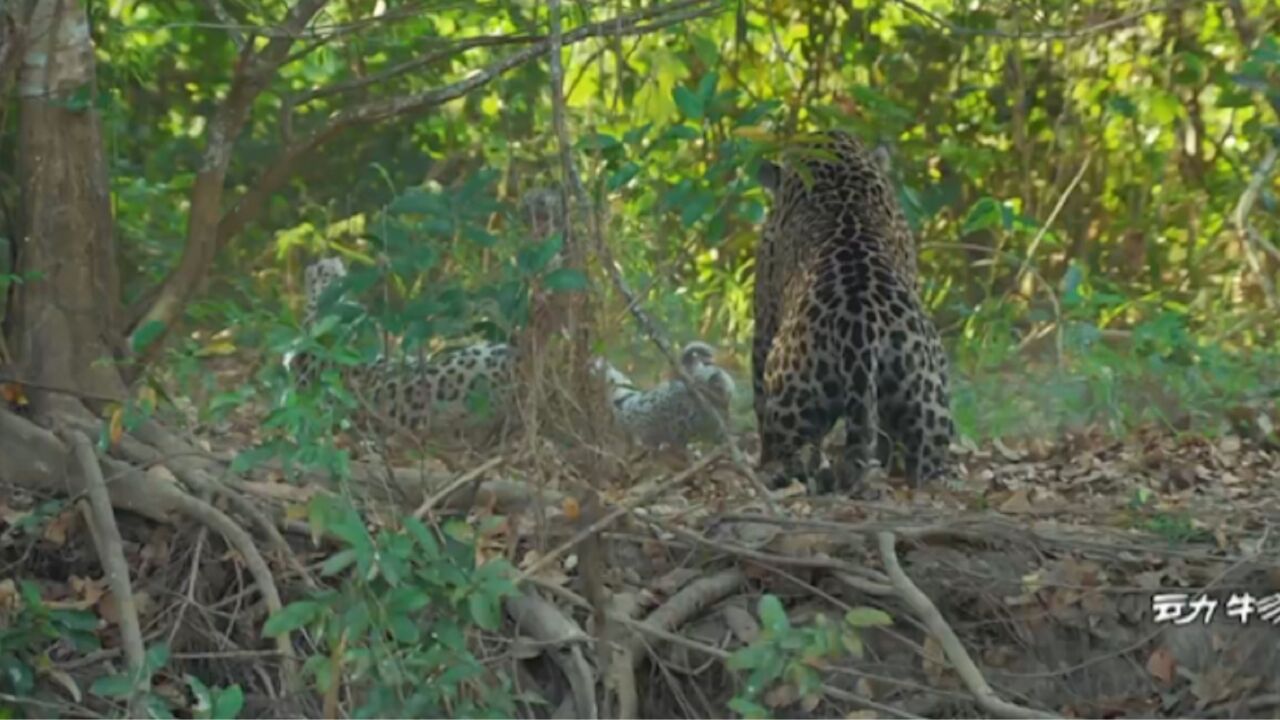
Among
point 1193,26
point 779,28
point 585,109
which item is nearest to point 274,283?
point 585,109

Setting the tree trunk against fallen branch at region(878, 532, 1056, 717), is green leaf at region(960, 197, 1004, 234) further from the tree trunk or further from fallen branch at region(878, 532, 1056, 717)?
the tree trunk

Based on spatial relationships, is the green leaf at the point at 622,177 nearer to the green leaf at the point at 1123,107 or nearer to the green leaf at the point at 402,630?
the green leaf at the point at 402,630

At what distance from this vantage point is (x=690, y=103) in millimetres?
4973

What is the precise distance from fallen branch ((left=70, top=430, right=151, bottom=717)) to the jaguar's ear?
113 inches

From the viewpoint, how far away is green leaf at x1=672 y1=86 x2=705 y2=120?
16.2ft

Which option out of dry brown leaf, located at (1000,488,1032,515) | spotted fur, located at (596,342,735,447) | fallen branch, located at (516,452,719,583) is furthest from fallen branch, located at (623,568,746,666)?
spotted fur, located at (596,342,735,447)

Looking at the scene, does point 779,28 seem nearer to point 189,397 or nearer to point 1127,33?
point 1127,33

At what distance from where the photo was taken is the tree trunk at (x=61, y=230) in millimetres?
5375

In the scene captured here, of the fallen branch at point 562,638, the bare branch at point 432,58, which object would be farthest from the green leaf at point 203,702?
the bare branch at point 432,58

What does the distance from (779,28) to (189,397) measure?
11.5 ft

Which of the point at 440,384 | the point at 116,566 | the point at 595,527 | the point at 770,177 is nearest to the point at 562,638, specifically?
the point at 595,527

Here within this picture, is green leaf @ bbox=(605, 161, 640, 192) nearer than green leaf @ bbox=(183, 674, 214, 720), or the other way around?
green leaf @ bbox=(183, 674, 214, 720)

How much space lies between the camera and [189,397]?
7344mm

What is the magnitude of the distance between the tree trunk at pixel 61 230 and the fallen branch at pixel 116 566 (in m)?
0.30
